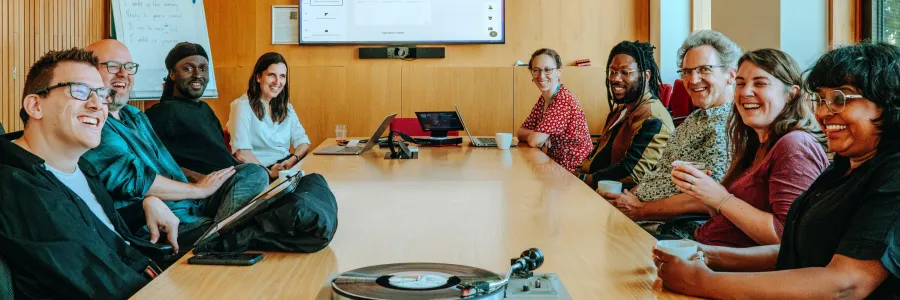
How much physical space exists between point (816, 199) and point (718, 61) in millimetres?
1442

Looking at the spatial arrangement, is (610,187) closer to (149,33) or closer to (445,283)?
(445,283)

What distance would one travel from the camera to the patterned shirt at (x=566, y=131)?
4.71 metres

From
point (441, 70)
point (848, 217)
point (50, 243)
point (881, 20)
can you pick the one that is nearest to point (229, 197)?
point (50, 243)

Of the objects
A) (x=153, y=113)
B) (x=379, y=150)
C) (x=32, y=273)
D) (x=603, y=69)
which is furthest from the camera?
(x=603, y=69)

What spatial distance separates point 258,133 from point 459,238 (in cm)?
333

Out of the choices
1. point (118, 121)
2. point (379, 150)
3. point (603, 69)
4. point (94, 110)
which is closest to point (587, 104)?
point (603, 69)

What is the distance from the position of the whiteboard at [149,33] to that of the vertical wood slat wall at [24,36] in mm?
331

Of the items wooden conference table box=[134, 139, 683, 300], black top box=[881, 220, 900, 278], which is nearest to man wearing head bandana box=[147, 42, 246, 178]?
wooden conference table box=[134, 139, 683, 300]

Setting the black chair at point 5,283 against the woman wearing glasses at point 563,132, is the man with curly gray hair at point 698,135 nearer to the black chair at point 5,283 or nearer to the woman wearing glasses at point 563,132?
the woman wearing glasses at point 563,132

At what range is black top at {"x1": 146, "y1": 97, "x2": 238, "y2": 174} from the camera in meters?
3.82

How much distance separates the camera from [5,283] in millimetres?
1518

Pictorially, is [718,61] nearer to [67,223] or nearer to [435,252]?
[435,252]

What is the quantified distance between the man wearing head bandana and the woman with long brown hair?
235 centimetres

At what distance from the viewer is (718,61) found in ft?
9.67
